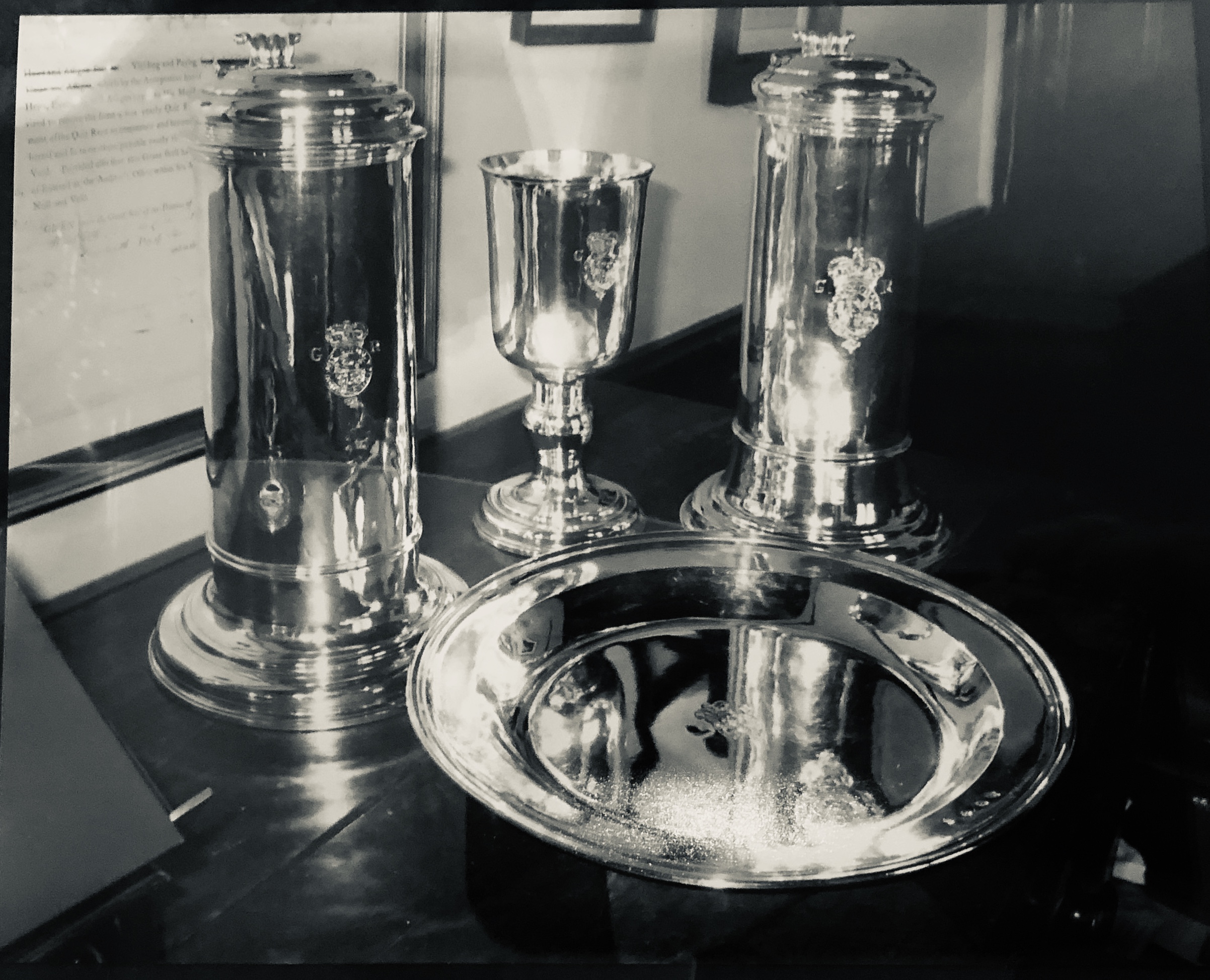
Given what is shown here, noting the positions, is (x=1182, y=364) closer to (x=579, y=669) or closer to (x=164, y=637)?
(x=579, y=669)

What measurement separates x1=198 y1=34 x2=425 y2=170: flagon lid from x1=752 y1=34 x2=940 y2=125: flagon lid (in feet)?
0.61

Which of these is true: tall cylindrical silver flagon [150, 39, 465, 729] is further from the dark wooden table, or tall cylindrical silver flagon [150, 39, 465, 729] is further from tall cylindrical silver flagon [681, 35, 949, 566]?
tall cylindrical silver flagon [681, 35, 949, 566]

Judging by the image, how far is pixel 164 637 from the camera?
0.45 meters

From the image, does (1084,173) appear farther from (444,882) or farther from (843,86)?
(444,882)

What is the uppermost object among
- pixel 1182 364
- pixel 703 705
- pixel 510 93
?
pixel 510 93

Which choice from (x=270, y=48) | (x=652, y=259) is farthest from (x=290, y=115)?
(x=652, y=259)

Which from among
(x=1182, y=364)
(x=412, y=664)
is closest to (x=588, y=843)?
(x=412, y=664)

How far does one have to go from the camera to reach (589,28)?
0.50 metres

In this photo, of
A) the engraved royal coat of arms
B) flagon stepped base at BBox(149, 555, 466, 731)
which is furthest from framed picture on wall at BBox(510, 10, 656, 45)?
flagon stepped base at BBox(149, 555, 466, 731)

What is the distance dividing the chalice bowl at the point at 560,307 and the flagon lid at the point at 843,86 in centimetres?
7

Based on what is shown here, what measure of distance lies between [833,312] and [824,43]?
12 cm

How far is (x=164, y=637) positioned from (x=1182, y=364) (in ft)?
1.41

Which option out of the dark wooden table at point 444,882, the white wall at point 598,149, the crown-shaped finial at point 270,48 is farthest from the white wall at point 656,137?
the dark wooden table at point 444,882

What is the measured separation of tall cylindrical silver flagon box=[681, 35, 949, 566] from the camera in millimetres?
491
